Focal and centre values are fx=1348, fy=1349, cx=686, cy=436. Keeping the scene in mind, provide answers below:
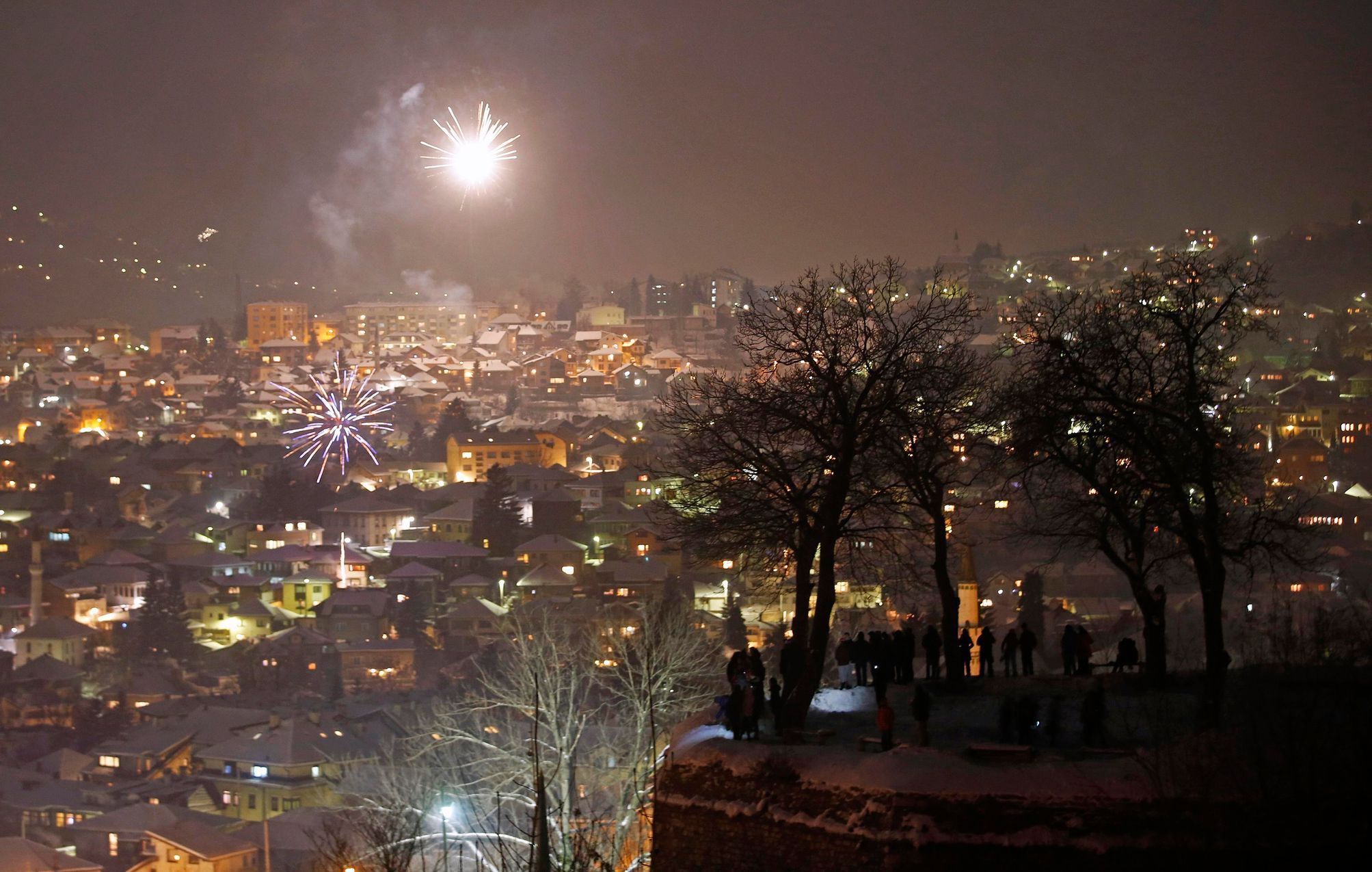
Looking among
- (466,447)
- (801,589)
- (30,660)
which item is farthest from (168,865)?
(466,447)

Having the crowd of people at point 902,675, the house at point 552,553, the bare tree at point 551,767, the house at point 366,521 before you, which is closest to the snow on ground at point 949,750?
the crowd of people at point 902,675

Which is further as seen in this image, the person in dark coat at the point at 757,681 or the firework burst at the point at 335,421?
the firework burst at the point at 335,421

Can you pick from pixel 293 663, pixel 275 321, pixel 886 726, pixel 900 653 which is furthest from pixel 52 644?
pixel 275 321

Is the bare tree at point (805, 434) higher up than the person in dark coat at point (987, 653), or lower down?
higher up

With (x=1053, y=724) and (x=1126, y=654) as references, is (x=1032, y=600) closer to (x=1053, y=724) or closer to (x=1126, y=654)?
(x=1126, y=654)

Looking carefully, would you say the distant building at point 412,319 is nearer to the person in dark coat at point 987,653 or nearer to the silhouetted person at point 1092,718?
the person in dark coat at point 987,653

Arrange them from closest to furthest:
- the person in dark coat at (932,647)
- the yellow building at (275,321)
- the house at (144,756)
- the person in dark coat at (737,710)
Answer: the person in dark coat at (737,710) → the person in dark coat at (932,647) → the house at (144,756) → the yellow building at (275,321)

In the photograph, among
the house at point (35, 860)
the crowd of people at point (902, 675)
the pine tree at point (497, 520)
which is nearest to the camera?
the crowd of people at point (902, 675)
